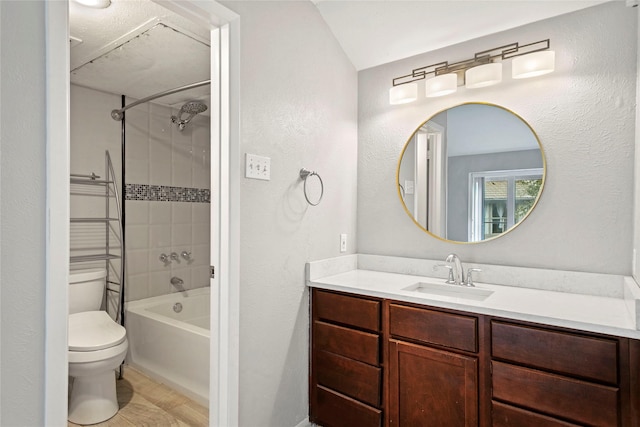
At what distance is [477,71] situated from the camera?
6.47 ft

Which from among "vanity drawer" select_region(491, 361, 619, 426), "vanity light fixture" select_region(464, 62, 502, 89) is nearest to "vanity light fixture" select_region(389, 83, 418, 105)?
"vanity light fixture" select_region(464, 62, 502, 89)

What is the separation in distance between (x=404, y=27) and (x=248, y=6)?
91 cm

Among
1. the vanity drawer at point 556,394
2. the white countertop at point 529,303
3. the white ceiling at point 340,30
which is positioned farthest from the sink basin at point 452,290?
the white ceiling at point 340,30

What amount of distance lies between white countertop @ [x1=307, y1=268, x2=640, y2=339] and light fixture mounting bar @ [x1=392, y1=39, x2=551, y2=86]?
1213 mm

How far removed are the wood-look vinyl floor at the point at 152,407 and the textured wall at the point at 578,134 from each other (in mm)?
1760

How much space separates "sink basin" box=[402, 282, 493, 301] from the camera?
1872 millimetres

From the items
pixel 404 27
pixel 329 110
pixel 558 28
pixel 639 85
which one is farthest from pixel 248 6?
pixel 639 85

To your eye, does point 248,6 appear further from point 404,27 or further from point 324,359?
point 324,359

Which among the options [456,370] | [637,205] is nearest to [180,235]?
[456,370]

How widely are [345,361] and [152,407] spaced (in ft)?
4.30

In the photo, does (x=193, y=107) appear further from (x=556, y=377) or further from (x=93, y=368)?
(x=556, y=377)

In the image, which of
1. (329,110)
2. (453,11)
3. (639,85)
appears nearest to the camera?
(639,85)

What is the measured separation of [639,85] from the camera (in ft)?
5.18

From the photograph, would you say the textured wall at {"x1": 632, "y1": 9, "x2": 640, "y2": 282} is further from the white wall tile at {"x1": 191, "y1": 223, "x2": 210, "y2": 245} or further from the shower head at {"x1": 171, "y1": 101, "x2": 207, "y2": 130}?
the white wall tile at {"x1": 191, "y1": 223, "x2": 210, "y2": 245}
